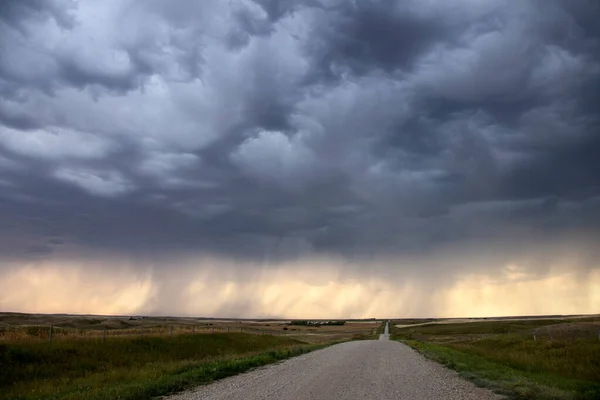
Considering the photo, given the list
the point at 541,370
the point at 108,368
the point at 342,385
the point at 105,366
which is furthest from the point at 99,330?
the point at 541,370

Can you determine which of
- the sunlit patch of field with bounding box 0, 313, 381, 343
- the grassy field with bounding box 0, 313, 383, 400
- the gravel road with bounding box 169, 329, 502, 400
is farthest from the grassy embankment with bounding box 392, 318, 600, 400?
the sunlit patch of field with bounding box 0, 313, 381, 343

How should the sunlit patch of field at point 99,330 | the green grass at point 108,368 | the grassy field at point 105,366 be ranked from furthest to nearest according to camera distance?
the sunlit patch of field at point 99,330, the grassy field at point 105,366, the green grass at point 108,368

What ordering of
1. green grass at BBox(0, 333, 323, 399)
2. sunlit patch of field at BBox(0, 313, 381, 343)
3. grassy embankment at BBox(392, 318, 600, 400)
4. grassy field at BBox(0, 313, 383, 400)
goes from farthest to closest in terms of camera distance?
sunlit patch of field at BBox(0, 313, 381, 343), grassy field at BBox(0, 313, 383, 400), green grass at BBox(0, 333, 323, 399), grassy embankment at BBox(392, 318, 600, 400)

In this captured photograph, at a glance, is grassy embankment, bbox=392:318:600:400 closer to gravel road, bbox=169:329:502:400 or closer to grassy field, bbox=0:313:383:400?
gravel road, bbox=169:329:502:400

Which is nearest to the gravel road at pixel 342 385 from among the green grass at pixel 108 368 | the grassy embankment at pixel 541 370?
the grassy embankment at pixel 541 370

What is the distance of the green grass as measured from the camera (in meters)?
18.0

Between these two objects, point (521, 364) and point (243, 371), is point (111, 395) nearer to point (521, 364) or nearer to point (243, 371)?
point (243, 371)

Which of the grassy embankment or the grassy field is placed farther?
the grassy field

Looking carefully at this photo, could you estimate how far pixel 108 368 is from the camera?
27734mm

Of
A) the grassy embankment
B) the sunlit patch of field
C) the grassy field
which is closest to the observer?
the grassy embankment

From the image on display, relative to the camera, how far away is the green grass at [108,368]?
17969mm

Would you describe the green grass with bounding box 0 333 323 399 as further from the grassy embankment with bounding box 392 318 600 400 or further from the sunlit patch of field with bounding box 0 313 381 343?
the grassy embankment with bounding box 392 318 600 400

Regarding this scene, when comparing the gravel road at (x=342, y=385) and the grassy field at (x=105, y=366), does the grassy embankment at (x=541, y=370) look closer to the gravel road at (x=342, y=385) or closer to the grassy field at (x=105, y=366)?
the gravel road at (x=342, y=385)

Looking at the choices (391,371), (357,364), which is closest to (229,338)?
(357,364)
